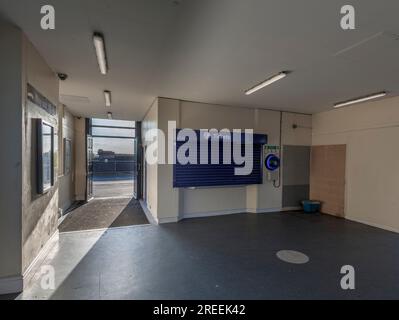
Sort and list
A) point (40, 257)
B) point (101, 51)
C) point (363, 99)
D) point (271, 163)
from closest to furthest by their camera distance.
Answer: point (101, 51), point (40, 257), point (363, 99), point (271, 163)

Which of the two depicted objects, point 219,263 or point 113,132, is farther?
point 113,132

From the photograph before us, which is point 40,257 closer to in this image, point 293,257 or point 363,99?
point 293,257

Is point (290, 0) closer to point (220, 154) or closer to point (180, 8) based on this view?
point (180, 8)

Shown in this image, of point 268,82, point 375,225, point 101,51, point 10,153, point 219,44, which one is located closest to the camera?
point 10,153

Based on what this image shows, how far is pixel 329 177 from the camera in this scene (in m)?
5.59

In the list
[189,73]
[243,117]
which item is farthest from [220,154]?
[189,73]

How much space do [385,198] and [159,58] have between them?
5092mm

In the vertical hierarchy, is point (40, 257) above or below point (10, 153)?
below

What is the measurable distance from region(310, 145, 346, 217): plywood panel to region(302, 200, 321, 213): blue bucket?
0.68ft

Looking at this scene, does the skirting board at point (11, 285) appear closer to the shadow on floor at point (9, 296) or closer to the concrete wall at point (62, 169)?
the shadow on floor at point (9, 296)

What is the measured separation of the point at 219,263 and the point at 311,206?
386 cm
